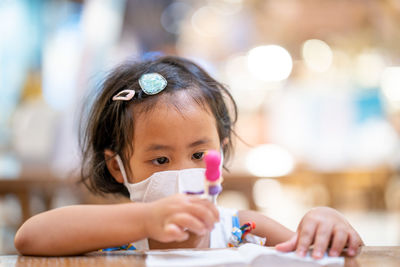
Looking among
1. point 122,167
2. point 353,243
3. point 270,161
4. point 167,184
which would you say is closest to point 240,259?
point 353,243

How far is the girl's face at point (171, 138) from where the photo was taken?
1.02 meters

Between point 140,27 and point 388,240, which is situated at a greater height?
point 140,27

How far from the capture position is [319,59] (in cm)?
388

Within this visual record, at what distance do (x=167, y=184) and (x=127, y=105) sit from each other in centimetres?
23

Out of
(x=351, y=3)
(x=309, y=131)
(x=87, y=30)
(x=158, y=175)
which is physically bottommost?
(x=309, y=131)

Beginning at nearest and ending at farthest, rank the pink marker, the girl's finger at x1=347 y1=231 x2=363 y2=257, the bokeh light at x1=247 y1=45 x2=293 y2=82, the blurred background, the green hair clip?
the pink marker < the girl's finger at x1=347 y1=231 x2=363 y2=257 < the green hair clip < the blurred background < the bokeh light at x1=247 y1=45 x2=293 y2=82

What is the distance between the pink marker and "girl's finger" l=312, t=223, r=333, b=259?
0.60 ft

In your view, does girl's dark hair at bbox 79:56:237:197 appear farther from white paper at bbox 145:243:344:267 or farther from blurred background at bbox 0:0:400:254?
blurred background at bbox 0:0:400:254

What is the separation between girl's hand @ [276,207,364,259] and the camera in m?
0.75

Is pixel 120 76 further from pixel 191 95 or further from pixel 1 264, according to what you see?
pixel 1 264

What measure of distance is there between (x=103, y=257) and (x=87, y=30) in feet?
8.46

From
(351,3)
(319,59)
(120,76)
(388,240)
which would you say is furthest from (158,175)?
(351,3)

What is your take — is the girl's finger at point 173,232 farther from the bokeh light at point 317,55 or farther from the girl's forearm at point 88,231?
the bokeh light at point 317,55

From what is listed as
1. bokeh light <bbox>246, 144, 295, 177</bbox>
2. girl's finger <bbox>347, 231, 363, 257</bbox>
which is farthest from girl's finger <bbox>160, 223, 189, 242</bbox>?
bokeh light <bbox>246, 144, 295, 177</bbox>
